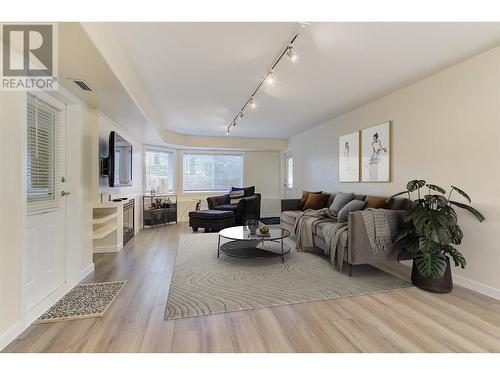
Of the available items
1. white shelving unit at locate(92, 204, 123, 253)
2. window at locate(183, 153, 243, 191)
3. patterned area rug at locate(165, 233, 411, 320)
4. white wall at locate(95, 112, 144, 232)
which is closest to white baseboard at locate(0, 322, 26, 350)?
patterned area rug at locate(165, 233, 411, 320)

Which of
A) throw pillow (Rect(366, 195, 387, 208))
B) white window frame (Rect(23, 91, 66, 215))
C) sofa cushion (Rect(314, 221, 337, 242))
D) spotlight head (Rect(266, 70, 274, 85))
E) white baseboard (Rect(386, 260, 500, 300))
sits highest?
spotlight head (Rect(266, 70, 274, 85))

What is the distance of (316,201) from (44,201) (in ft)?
13.1

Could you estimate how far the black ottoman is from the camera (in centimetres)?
499

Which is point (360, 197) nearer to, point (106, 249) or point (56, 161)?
point (56, 161)

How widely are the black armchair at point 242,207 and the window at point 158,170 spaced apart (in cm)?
143

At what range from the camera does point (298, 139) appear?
20.6 feet

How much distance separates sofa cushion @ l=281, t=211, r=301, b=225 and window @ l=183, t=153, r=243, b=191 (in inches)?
111

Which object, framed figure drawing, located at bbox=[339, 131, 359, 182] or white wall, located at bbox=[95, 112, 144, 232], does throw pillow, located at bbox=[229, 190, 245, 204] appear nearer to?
white wall, located at bbox=[95, 112, 144, 232]

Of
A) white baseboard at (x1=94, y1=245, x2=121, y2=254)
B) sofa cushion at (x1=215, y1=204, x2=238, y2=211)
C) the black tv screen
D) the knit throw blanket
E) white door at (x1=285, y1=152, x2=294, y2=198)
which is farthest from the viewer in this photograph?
white door at (x1=285, y1=152, x2=294, y2=198)

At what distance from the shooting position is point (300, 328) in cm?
174

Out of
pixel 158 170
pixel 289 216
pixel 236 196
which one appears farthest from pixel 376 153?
pixel 158 170

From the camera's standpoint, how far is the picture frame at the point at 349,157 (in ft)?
13.3

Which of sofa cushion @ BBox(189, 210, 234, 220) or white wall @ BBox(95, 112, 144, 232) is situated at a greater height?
white wall @ BBox(95, 112, 144, 232)

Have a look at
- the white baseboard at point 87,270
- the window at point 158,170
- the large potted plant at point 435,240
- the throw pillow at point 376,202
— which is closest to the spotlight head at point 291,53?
the large potted plant at point 435,240
